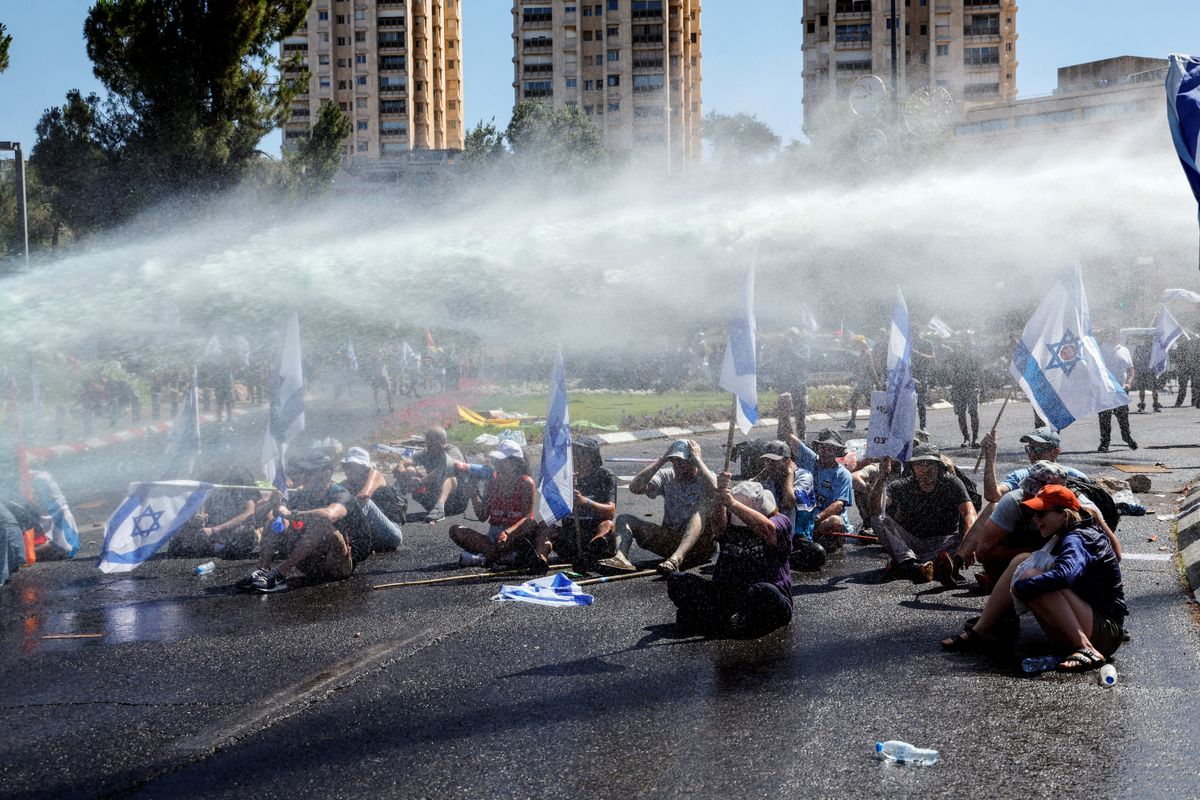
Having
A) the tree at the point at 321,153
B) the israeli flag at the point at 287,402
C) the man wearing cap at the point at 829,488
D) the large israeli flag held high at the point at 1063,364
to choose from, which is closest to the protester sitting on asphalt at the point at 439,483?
the israeli flag at the point at 287,402

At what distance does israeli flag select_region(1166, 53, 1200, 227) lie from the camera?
6.64 meters

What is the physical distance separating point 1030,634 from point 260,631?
17.3ft

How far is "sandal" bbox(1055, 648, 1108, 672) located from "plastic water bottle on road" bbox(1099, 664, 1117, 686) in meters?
0.14

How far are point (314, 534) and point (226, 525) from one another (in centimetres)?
184

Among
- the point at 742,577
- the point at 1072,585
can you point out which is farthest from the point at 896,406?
the point at 1072,585

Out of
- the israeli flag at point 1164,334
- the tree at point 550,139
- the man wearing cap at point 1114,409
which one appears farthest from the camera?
the tree at point 550,139

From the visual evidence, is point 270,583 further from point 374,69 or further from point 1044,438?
point 374,69

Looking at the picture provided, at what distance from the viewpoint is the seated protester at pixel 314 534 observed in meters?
10.4

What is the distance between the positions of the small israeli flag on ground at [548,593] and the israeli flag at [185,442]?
4396 millimetres

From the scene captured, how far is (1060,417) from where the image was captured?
10750 mm

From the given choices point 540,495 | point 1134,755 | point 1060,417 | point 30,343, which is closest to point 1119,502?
point 1060,417

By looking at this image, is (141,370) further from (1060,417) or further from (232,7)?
(1060,417)

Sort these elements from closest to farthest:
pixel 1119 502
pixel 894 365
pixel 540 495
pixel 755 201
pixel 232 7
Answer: pixel 540 495, pixel 894 365, pixel 1119 502, pixel 755 201, pixel 232 7

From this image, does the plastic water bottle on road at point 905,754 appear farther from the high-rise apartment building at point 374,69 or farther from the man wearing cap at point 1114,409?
the high-rise apartment building at point 374,69
